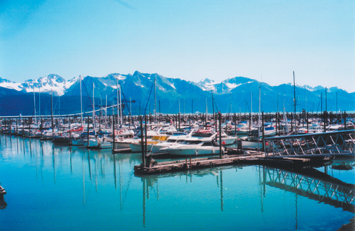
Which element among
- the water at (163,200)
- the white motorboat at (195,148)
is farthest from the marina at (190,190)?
the white motorboat at (195,148)

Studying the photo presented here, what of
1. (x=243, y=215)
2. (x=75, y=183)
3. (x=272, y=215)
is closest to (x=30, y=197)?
(x=75, y=183)

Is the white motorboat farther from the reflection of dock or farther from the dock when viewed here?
the reflection of dock

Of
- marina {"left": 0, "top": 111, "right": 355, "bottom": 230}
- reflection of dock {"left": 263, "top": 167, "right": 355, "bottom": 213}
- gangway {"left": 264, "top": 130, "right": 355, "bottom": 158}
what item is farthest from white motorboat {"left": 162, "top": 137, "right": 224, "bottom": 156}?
reflection of dock {"left": 263, "top": 167, "right": 355, "bottom": 213}

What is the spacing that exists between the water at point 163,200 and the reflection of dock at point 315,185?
0.16 m

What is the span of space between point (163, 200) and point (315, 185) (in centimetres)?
1253

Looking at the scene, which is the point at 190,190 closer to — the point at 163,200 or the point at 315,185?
the point at 163,200

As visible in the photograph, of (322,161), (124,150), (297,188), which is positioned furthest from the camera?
(124,150)

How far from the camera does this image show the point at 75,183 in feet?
88.3

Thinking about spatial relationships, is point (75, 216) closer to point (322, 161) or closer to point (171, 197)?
point (171, 197)

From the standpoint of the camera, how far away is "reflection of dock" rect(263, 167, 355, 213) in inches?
827

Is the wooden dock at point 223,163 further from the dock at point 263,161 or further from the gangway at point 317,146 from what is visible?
the gangway at point 317,146

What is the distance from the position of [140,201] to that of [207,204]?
15.5ft

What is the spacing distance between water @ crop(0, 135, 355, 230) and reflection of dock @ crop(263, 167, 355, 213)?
160 mm

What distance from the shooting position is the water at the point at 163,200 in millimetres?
17484
